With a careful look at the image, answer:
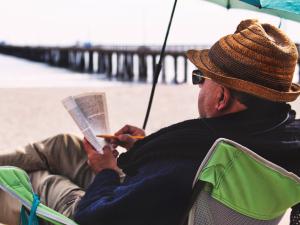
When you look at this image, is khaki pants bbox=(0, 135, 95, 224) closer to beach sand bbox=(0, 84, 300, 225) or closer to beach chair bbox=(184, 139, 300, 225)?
beach chair bbox=(184, 139, 300, 225)

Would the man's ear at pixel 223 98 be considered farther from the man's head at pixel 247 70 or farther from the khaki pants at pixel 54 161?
the khaki pants at pixel 54 161

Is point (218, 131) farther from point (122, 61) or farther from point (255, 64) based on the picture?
point (122, 61)

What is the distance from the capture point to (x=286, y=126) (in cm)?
209

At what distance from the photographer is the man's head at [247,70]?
79.3 inches

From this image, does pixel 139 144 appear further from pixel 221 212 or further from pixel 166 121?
pixel 166 121

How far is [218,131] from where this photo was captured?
203 cm

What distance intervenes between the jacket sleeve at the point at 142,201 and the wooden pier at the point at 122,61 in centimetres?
2792

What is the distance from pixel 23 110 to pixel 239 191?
35.6 feet

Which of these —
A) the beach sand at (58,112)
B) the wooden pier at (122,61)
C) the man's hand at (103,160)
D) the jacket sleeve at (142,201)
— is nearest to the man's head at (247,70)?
the jacket sleeve at (142,201)

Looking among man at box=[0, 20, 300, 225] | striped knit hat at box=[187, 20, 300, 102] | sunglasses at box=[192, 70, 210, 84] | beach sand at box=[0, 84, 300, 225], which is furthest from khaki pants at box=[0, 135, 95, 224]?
beach sand at box=[0, 84, 300, 225]

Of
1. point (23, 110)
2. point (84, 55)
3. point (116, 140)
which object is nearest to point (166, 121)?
point (23, 110)

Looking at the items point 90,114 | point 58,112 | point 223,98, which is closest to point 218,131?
point 223,98

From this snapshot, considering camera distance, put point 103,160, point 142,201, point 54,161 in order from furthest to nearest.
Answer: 1. point 54,161
2. point 103,160
3. point 142,201

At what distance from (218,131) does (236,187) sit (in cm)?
18
